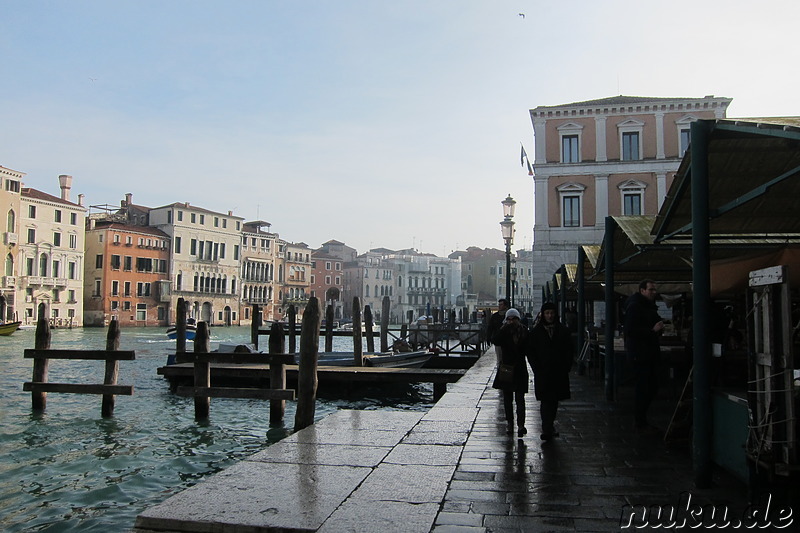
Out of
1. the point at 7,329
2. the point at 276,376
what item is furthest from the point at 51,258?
the point at 276,376

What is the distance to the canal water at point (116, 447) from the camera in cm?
777

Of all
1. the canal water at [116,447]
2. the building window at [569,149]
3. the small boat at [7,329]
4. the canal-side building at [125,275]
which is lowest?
the canal water at [116,447]

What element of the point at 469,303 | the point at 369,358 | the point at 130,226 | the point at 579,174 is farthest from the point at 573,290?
the point at 469,303

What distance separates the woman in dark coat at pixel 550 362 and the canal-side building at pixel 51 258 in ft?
189

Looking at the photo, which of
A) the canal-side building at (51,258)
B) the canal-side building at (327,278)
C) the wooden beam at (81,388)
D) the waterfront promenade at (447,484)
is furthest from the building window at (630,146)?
the canal-side building at (327,278)

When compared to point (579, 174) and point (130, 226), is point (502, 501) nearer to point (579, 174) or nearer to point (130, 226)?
point (579, 174)

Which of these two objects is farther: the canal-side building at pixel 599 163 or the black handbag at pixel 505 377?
the canal-side building at pixel 599 163

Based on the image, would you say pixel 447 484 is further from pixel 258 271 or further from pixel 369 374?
pixel 258 271

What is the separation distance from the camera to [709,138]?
4887mm

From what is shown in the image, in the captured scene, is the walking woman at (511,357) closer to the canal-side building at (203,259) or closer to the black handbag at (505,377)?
the black handbag at (505,377)

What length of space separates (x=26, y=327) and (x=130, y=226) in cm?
1653

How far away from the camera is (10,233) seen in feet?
182

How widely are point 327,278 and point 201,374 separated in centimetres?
8146

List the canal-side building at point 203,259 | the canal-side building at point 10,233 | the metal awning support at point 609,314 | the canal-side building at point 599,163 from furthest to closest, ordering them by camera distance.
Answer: the canal-side building at point 203,259
the canal-side building at point 10,233
the canal-side building at point 599,163
the metal awning support at point 609,314
